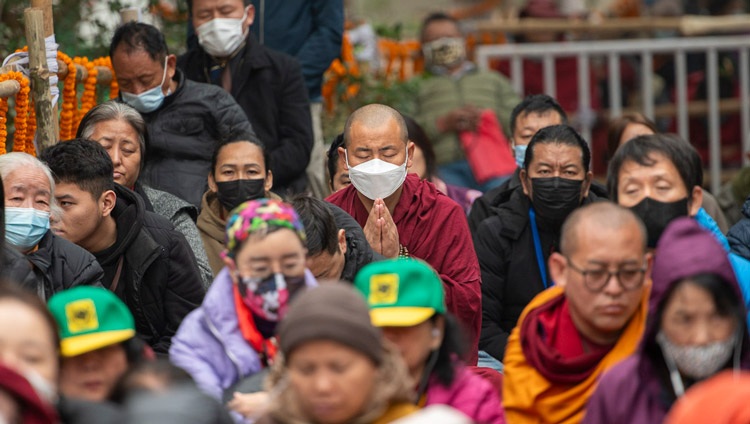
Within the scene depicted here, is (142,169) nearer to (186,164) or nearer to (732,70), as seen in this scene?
(186,164)

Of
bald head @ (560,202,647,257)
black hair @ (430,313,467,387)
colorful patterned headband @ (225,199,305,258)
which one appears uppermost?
colorful patterned headband @ (225,199,305,258)

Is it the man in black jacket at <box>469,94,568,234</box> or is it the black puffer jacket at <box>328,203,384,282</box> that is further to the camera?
the man in black jacket at <box>469,94,568,234</box>

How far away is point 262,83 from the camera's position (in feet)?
27.0

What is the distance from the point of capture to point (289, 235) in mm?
4906

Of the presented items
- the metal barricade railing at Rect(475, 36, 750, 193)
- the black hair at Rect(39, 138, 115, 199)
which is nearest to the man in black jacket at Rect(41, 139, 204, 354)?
the black hair at Rect(39, 138, 115, 199)

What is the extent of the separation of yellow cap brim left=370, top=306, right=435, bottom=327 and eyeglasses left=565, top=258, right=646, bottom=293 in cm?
58

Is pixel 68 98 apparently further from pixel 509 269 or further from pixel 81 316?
pixel 81 316

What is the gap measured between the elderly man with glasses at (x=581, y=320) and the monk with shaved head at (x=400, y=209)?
141cm

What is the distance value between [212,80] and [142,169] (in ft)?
3.35

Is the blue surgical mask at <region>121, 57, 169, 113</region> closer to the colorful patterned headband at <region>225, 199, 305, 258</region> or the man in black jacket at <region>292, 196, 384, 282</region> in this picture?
the man in black jacket at <region>292, 196, 384, 282</region>

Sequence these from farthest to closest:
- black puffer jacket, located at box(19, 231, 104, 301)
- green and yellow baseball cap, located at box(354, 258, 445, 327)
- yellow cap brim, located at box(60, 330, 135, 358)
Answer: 1. black puffer jacket, located at box(19, 231, 104, 301)
2. green and yellow baseball cap, located at box(354, 258, 445, 327)
3. yellow cap brim, located at box(60, 330, 135, 358)

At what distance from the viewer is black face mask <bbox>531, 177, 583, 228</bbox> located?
272 inches

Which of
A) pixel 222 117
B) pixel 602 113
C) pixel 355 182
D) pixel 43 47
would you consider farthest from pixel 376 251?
pixel 602 113

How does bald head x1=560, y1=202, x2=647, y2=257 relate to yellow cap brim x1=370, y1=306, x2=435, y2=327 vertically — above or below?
above
